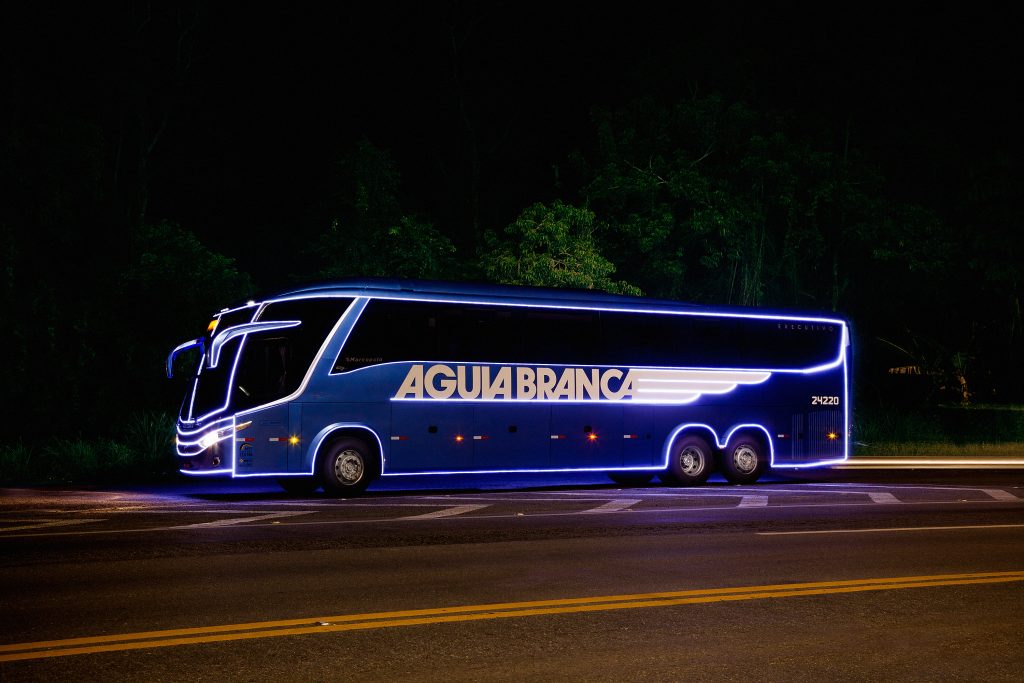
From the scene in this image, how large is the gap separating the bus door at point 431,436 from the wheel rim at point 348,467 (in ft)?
1.74

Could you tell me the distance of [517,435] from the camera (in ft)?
70.9

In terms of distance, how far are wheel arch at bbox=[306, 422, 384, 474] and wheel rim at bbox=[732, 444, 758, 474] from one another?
6.99m

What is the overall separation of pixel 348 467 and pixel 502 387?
2.99 meters

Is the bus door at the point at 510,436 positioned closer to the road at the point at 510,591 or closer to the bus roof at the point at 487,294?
the bus roof at the point at 487,294

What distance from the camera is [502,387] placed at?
848 inches

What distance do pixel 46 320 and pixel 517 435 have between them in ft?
44.9

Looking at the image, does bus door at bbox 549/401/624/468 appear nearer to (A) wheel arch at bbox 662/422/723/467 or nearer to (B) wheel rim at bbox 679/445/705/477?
(A) wheel arch at bbox 662/422/723/467

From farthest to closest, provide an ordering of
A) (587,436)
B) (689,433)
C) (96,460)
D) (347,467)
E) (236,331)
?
(96,460), (689,433), (587,436), (347,467), (236,331)

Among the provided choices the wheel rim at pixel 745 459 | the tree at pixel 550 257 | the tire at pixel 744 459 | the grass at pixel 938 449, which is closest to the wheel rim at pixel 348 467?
the tire at pixel 744 459

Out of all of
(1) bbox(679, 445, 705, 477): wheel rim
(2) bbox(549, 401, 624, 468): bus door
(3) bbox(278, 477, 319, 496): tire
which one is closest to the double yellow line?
(2) bbox(549, 401, 624, 468): bus door

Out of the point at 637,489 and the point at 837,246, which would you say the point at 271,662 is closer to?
the point at 637,489

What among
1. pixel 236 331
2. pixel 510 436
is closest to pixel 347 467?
pixel 236 331

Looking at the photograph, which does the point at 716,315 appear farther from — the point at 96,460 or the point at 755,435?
the point at 96,460

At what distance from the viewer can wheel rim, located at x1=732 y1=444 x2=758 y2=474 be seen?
23.8 metres
